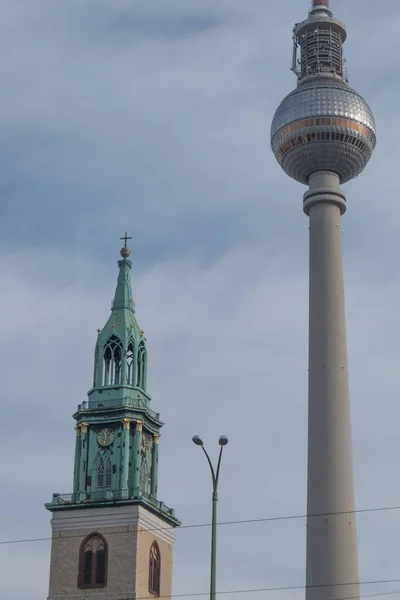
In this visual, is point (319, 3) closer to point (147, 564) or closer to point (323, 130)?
point (323, 130)

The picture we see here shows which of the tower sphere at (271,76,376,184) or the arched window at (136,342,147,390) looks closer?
the tower sphere at (271,76,376,184)

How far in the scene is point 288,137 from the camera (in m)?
108

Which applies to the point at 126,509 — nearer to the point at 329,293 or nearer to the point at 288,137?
the point at 329,293

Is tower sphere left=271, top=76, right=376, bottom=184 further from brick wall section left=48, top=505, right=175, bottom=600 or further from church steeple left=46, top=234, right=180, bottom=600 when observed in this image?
brick wall section left=48, top=505, right=175, bottom=600

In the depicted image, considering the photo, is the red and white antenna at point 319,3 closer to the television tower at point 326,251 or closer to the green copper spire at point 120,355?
the television tower at point 326,251

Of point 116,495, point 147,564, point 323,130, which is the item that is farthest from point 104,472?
point 323,130

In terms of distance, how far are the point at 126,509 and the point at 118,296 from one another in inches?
847

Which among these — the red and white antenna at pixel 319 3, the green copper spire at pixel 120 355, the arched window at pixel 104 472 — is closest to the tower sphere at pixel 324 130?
the red and white antenna at pixel 319 3

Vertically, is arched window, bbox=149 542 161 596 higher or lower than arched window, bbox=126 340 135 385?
lower

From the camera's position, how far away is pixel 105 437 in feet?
361

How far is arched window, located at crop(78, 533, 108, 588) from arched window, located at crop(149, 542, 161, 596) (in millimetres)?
4206

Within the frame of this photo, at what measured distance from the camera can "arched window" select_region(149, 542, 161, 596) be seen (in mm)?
105938

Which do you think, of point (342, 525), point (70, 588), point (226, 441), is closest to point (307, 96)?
point (342, 525)

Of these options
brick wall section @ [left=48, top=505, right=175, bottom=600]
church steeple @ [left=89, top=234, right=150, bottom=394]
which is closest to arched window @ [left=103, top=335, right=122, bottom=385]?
church steeple @ [left=89, top=234, right=150, bottom=394]
